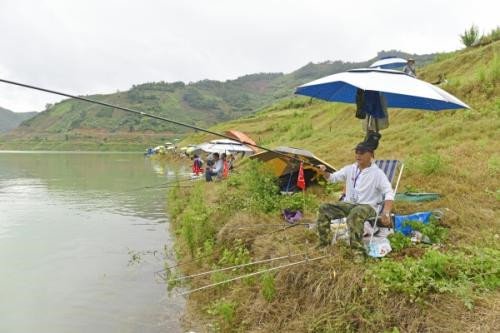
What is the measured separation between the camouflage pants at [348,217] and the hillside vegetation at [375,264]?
25 cm

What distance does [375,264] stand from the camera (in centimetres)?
571

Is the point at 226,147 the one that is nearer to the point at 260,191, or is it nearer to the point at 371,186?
the point at 260,191

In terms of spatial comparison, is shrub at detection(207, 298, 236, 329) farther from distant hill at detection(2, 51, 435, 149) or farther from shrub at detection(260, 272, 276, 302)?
distant hill at detection(2, 51, 435, 149)

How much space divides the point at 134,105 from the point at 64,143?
3781cm

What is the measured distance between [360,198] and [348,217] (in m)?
0.42

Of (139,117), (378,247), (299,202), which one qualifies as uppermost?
(139,117)

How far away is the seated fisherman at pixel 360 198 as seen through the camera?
20.3 ft

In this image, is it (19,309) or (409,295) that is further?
(19,309)

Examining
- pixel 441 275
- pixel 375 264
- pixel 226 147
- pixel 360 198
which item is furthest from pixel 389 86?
pixel 226 147

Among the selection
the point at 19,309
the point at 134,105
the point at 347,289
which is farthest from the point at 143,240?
the point at 134,105

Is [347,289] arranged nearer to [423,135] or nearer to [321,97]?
[321,97]

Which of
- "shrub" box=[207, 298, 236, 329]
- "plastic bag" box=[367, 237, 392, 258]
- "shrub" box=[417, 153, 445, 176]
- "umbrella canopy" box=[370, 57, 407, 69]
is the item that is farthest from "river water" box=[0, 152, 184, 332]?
"umbrella canopy" box=[370, 57, 407, 69]

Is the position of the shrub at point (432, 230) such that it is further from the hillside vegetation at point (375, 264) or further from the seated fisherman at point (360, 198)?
the seated fisherman at point (360, 198)

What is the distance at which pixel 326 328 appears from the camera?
5160mm
